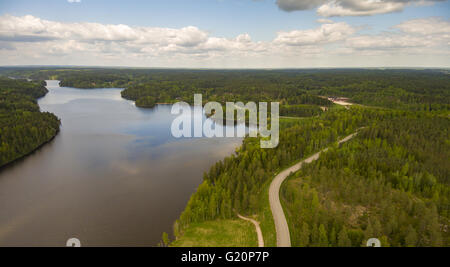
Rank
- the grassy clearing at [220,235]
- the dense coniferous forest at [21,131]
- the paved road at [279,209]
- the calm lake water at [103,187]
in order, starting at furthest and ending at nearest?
the dense coniferous forest at [21,131] < the calm lake water at [103,187] < the grassy clearing at [220,235] < the paved road at [279,209]

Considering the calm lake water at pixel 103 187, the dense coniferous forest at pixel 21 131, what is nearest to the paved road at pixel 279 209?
the calm lake water at pixel 103 187

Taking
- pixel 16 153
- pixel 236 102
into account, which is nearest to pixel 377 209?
pixel 16 153

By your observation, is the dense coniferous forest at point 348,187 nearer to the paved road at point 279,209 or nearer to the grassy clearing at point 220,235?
the paved road at point 279,209

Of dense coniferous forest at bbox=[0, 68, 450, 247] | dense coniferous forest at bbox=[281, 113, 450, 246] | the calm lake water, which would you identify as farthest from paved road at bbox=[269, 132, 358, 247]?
the calm lake water

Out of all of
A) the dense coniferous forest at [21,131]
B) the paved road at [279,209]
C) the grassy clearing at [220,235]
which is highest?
the dense coniferous forest at [21,131]

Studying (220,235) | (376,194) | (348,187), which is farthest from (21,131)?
(376,194)
